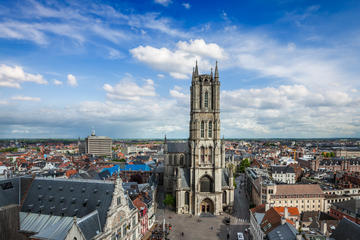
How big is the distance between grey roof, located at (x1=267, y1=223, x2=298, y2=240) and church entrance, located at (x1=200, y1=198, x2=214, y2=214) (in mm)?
33042

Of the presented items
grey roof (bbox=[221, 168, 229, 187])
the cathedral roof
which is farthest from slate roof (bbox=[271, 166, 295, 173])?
the cathedral roof

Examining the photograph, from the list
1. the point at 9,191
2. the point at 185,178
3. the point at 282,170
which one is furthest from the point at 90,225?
the point at 282,170

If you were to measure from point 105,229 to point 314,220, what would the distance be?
185 ft

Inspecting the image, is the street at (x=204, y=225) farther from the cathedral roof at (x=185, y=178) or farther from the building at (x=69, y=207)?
the building at (x=69, y=207)

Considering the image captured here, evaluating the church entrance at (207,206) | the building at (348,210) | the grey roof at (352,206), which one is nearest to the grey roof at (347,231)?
the building at (348,210)

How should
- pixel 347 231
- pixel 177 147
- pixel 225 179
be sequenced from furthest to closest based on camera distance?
pixel 177 147 → pixel 225 179 → pixel 347 231

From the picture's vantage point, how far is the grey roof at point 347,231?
37.5 meters

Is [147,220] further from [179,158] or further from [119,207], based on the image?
[179,158]

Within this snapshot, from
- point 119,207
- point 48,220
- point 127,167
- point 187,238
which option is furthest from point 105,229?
point 127,167

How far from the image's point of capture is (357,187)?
90812 millimetres

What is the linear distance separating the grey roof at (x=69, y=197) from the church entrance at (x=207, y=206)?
139 feet

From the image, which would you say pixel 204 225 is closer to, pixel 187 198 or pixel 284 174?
pixel 187 198

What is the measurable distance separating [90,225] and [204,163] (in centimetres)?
4576

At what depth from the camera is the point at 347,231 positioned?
129ft
